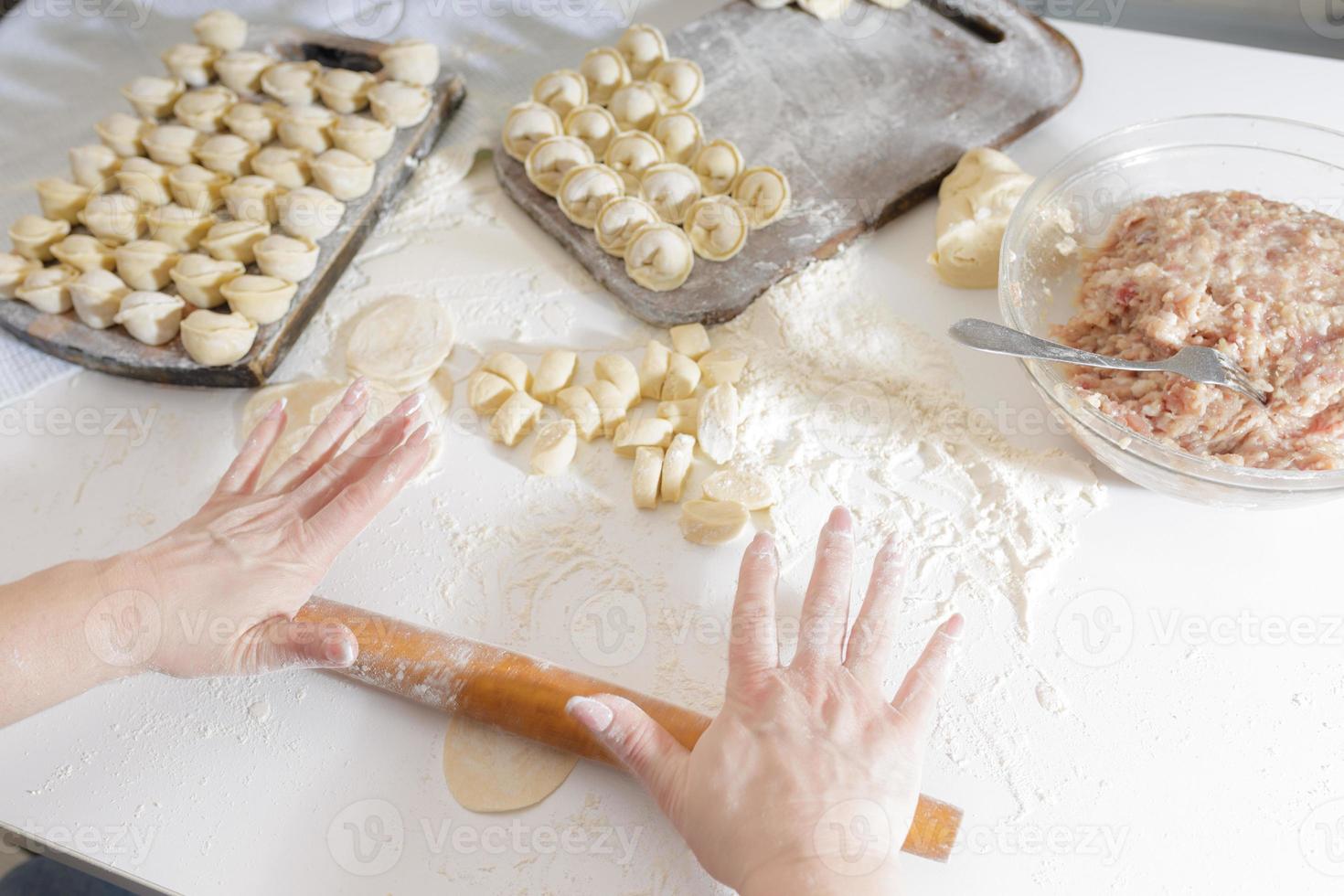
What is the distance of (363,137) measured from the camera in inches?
58.2

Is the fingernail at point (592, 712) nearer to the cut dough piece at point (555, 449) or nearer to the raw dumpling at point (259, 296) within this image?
the cut dough piece at point (555, 449)

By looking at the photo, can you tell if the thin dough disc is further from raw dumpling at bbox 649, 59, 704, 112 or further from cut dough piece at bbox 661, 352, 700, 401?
raw dumpling at bbox 649, 59, 704, 112

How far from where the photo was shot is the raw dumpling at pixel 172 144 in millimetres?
1480

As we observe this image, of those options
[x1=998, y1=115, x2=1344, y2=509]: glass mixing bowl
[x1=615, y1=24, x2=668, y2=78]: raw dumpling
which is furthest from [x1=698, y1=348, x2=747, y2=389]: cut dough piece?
[x1=615, y1=24, x2=668, y2=78]: raw dumpling

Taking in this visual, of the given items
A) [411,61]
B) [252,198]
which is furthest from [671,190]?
[252,198]

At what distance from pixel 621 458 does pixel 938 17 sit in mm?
961

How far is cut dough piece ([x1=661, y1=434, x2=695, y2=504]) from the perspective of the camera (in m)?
1.20

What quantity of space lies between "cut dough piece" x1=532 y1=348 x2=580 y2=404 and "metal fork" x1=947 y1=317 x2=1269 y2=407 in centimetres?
50

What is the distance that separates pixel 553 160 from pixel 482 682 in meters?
0.79

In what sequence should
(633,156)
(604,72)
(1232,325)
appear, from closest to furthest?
1. (1232,325)
2. (633,156)
3. (604,72)

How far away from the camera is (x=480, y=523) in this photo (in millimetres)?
1216

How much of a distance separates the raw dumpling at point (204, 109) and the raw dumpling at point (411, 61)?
25 cm

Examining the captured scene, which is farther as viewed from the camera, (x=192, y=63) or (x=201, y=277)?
(x=192, y=63)

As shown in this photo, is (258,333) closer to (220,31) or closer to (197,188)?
(197,188)
